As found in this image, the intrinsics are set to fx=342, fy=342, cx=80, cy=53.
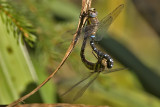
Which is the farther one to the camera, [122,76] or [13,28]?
[122,76]

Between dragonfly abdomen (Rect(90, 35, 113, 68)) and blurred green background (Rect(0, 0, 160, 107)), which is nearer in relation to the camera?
dragonfly abdomen (Rect(90, 35, 113, 68))

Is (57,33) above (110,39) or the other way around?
above

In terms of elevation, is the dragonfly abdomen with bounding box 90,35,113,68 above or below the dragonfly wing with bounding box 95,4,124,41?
below

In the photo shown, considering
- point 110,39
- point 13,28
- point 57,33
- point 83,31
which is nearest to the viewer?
point 83,31

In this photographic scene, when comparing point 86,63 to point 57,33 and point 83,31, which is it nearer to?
point 83,31

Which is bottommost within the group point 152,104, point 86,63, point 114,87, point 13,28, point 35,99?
point 152,104

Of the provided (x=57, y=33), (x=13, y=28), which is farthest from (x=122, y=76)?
(x=13, y=28)

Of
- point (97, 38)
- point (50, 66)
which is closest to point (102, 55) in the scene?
point (97, 38)

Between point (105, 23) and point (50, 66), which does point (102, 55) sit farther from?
point (50, 66)

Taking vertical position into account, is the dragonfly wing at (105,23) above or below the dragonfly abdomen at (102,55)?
above

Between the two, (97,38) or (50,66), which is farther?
(50,66)

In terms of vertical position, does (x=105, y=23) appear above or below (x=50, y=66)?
above
